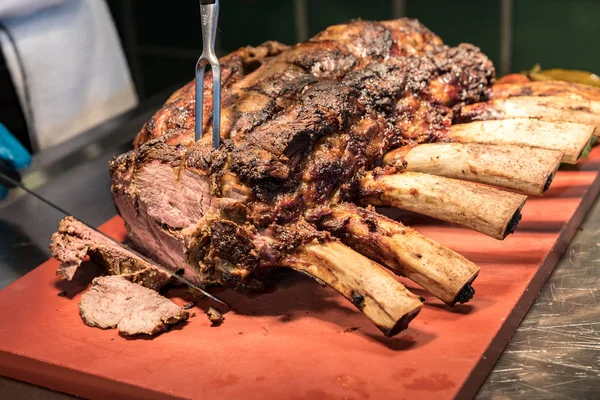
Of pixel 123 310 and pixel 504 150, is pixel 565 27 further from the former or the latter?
pixel 123 310

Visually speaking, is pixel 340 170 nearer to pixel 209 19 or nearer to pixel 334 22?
pixel 209 19

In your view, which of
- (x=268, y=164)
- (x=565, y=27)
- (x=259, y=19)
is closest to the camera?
(x=268, y=164)

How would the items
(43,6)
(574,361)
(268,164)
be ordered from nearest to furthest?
(574,361) → (268,164) → (43,6)

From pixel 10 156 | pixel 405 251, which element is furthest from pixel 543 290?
pixel 10 156

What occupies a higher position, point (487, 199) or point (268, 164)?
point (268, 164)

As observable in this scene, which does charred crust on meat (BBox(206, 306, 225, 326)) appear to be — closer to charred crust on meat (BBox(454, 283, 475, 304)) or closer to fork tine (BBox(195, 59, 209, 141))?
fork tine (BBox(195, 59, 209, 141))

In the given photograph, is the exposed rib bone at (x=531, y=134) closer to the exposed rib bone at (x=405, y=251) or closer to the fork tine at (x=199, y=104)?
the exposed rib bone at (x=405, y=251)

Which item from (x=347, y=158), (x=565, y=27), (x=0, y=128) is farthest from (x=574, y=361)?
(x=565, y=27)
